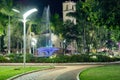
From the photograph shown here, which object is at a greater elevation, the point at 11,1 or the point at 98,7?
the point at 11,1

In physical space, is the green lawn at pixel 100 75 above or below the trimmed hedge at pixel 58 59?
below

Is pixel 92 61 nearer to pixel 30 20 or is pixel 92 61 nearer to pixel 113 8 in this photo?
pixel 113 8

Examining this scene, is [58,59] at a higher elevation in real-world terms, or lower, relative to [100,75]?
higher

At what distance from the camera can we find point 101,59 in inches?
2249

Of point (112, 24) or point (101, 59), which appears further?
point (101, 59)

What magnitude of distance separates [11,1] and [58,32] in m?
32.5

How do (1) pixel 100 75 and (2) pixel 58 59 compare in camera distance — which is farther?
(2) pixel 58 59

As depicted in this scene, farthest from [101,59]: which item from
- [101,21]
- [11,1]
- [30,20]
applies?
[30,20]

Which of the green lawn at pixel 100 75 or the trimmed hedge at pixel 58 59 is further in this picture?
the trimmed hedge at pixel 58 59

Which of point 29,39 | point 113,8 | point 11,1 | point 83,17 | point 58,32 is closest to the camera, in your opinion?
point 113,8

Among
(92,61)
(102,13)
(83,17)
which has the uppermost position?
(83,17)

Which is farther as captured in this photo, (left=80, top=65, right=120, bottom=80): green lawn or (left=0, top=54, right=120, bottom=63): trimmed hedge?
(left=0, top=54, right=120, bottom=63): trimmed hedge

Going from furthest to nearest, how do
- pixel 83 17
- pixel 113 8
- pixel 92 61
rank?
1. pixel 83 17
2. pixel 92 61
3. pixel 113 8

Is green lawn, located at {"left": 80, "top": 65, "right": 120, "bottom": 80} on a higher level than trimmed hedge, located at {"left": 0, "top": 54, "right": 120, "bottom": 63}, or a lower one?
lower
